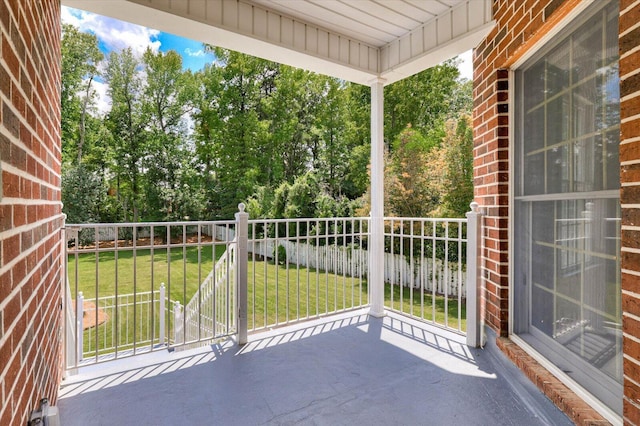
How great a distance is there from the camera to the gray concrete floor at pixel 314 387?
1.96 m

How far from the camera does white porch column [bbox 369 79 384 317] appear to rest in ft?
12.2

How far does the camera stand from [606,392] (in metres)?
1.61

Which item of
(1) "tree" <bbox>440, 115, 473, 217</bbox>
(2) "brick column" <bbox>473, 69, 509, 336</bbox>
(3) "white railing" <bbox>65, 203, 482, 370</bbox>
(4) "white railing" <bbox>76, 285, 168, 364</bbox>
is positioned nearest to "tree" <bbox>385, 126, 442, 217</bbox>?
(1) "tree" <bbox>440, 115, 473, 217</bbox>

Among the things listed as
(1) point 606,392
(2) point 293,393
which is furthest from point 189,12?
(1) point 606,392

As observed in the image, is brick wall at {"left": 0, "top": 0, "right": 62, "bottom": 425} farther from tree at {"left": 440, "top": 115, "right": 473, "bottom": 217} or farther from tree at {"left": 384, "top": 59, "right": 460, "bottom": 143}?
tree at {"left": 384, "top": 59, "right": 460, "bottom": 143}

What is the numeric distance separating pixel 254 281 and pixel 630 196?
9.19 ft

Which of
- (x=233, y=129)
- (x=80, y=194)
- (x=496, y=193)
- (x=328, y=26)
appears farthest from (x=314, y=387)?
(x=233, y=129)

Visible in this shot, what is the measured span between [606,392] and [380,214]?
7.73 ft

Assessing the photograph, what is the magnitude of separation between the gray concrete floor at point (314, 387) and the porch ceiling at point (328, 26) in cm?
250

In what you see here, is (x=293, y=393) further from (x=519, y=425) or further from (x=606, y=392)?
(x=606, y=392)

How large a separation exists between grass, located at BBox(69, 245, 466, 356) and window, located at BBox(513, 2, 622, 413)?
144 cm

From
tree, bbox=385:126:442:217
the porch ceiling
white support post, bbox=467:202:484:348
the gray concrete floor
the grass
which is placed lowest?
the grass

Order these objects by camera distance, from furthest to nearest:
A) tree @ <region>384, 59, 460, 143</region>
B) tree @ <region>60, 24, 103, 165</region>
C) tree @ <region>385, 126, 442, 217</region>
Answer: tree @ <region>60, 24, 103, 165</region>, tree @ <region>384, 59, 460, 143</region>, tree @ <region>385, 126, 442, 217</region>

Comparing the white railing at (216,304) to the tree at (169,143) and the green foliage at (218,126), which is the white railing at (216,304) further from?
the tree at (169,143)
